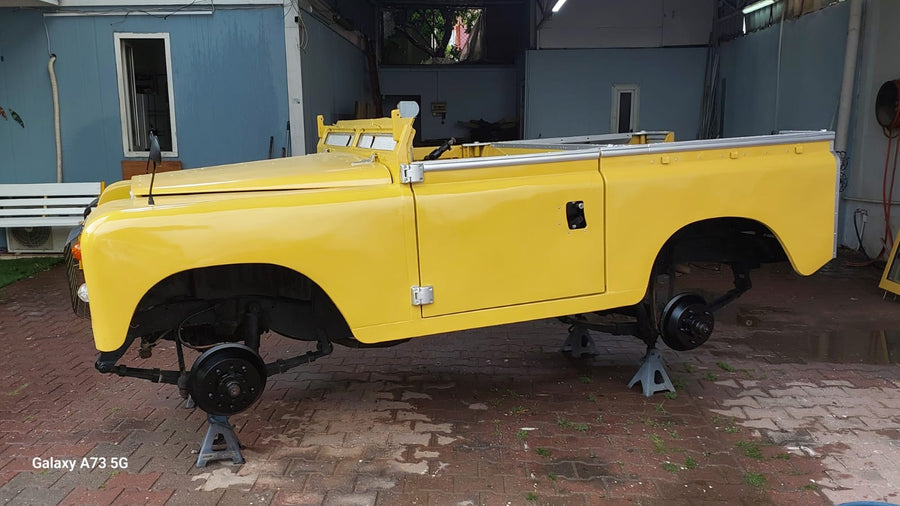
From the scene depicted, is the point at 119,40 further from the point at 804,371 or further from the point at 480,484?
the point at 804,371

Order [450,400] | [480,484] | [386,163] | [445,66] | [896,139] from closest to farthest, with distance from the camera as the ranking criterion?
[480,484], [386,163], [450,400], [896,139], [445,66]

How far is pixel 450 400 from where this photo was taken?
164 inches

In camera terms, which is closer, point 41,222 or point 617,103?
point 41,222

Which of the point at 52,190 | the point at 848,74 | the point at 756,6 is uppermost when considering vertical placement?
the point at 756,6

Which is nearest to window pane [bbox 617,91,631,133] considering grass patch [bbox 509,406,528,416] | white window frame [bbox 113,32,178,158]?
white window frame [bbox 113,32,178,158]

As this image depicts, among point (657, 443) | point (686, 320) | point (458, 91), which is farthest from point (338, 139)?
point (458, 91)

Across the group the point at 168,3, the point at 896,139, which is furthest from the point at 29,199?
the point at 896,139

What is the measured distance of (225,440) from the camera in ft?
11.3

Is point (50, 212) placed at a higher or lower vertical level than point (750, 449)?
higher

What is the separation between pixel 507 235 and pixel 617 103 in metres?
11.1

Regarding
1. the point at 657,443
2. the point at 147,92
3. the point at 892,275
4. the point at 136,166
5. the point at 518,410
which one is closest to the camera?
the point at 657,443

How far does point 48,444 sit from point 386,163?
2.44 meters

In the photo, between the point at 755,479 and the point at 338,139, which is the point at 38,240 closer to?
the point at 338,139

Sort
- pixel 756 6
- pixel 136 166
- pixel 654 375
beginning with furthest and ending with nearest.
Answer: pixel 756 6
pixel 136 166
pixel 654 375
